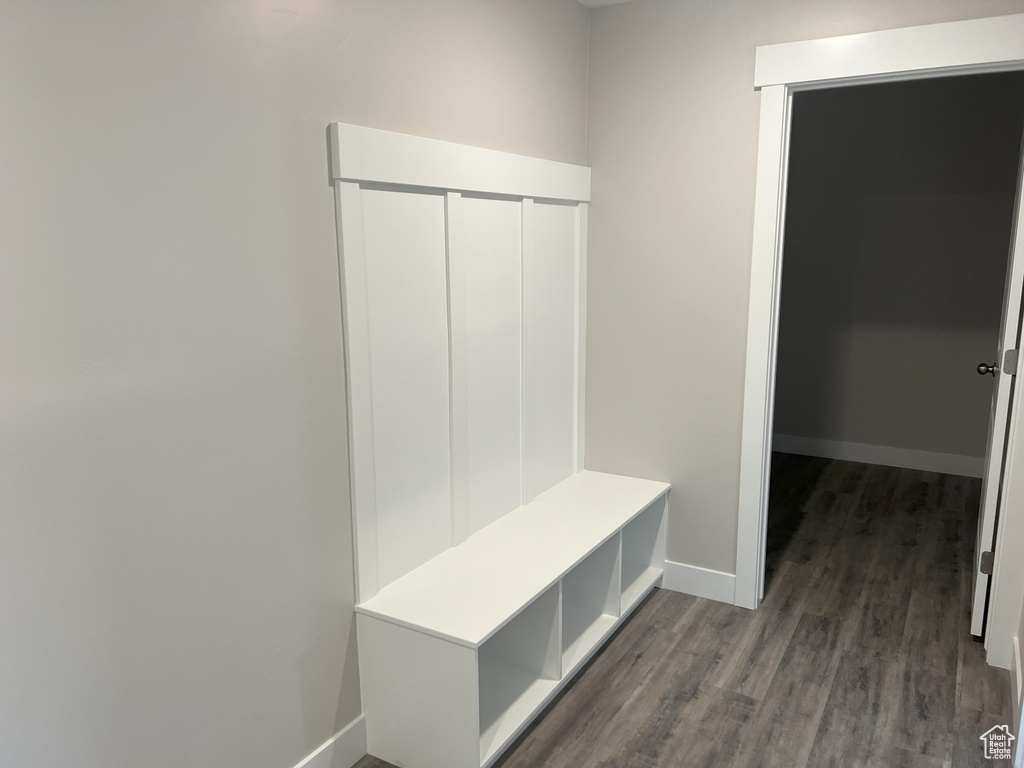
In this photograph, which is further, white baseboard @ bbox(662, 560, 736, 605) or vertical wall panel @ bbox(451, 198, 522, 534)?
white baseboard @ bbox(662, 560, 736, 605)

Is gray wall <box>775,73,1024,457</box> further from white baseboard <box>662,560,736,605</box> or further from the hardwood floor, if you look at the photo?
white baseboard <box>662,560,736,605</box>

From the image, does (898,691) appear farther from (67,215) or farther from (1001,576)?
(67,215)

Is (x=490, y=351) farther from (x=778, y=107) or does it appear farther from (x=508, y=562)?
(x=778, y=107)

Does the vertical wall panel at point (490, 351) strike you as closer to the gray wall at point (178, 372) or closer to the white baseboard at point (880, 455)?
the gray wall at point (178, 372)

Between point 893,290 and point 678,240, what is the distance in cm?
249

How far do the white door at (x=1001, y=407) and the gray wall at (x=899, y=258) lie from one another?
2.08m

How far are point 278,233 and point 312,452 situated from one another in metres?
0.55

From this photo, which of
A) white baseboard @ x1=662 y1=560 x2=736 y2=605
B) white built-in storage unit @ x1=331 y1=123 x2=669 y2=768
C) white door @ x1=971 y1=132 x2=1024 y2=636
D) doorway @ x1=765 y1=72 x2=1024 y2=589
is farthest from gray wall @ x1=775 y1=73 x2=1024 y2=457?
white built-in storage unit @ x1=331 y1=123 x2=669 y2=768

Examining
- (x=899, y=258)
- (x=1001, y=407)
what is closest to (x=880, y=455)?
(x=899, y=258)

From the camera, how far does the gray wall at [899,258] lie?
4.45 m

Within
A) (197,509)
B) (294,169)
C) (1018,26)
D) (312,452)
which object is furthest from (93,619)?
(1018,26)

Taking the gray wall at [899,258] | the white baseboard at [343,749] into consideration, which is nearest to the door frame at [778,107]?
the white baseboard at [343,749]

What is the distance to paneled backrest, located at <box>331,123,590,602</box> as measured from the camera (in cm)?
207

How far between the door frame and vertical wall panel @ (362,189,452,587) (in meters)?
1.24
